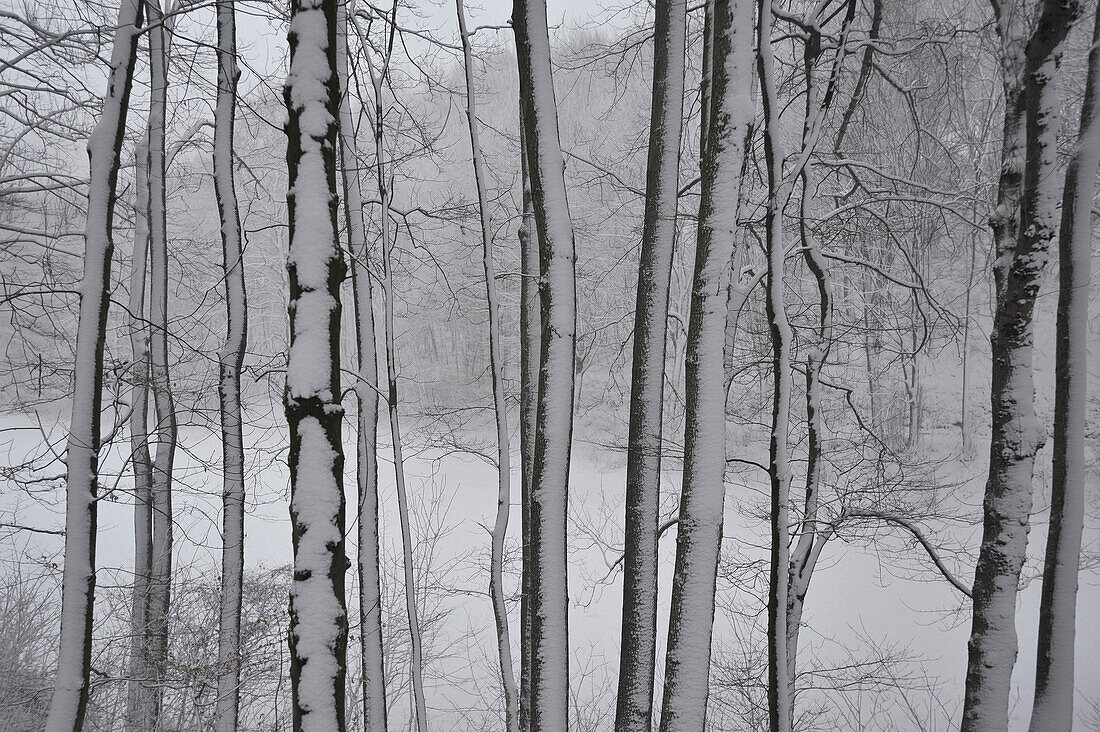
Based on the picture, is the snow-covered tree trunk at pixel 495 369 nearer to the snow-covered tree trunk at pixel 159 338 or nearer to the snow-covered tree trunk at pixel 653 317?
the snow-covered tree trunk at pixel 653 317

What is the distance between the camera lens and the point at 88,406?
177 inches

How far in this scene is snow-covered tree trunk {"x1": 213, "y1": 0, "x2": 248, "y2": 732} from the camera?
583 centimetres

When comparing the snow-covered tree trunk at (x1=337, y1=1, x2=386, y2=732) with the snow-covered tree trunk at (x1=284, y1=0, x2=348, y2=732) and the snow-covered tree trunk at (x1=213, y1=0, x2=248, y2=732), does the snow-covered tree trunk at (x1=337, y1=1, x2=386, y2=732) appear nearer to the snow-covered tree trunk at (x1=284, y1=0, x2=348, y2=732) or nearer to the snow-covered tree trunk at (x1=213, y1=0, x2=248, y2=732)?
the snow-covered tree trunk at (x1=213, y1=0, x2=248, y2=732)

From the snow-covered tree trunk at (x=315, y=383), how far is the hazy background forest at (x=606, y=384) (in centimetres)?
109

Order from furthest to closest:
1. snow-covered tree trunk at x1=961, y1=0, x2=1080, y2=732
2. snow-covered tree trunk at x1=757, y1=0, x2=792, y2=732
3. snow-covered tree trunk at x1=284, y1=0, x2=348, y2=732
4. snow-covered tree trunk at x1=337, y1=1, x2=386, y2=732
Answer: snow-covered tree trunk at x1=337, y1=1, x2=386, y2=732
snow-covered tree trunk at x1=757, y1=0, x2=792, y2=732
snow-covered tree trunk at x1=961, y1=0, x2=1080, y2=732
snow-covered tree trunk at x1=284, y1=0, x2=348, y2=732

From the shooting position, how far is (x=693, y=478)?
3.77m

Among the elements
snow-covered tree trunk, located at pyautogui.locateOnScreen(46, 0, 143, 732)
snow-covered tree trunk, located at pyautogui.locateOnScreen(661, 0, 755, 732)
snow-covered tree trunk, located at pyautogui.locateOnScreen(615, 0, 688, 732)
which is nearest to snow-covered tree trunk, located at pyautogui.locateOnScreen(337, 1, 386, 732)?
snow-covered tree trunk, located at pyautogui.locateOnScreen(46, 0, 143, 732)

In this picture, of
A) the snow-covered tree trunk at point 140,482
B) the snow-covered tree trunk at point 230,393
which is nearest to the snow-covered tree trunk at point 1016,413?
the snow-covered tree trunk at point 230,393

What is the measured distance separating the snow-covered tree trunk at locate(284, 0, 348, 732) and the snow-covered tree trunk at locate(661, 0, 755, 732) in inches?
79.6

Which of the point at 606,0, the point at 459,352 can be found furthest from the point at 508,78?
the point at 606,0

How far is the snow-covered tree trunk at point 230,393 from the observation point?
5.83 m

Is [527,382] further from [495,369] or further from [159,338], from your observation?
[159,338]

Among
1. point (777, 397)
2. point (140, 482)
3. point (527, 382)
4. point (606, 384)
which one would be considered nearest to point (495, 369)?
point (527, 382)

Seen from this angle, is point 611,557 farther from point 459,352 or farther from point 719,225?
point 459,352
